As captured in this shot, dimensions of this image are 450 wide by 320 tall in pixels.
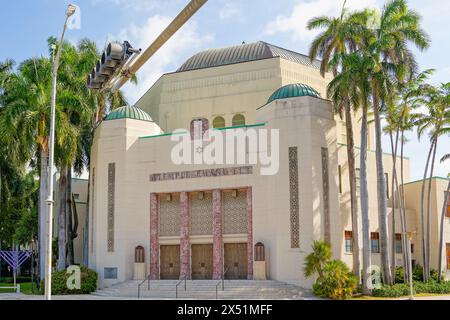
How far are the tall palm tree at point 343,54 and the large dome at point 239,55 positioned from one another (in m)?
7.53

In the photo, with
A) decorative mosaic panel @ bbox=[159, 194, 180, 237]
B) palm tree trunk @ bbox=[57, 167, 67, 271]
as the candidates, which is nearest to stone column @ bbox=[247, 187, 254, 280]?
decorative mosaic panel @ bbox=[159, 194, 180, 237]

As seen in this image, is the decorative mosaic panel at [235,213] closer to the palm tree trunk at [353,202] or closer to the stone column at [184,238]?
the stone column at [184,238]

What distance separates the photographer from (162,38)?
1336 cm

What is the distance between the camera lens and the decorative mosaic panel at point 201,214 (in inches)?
1474

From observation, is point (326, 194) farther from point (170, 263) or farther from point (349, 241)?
point (170, 263)

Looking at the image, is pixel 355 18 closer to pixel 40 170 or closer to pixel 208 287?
pixel 208 287

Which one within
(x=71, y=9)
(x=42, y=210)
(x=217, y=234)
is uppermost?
(x=71, y=9)

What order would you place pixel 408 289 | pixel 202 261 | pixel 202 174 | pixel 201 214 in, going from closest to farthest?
1. pixel 408 289
2. pixel 202 174
3. pixel 202 261
4. pixel 201 214

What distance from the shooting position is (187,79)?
146 feet

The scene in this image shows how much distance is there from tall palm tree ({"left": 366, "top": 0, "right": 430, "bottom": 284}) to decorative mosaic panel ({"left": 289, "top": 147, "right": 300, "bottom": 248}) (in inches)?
184

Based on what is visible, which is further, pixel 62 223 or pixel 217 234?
pixel 62 223

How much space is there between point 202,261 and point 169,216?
3.70 meters

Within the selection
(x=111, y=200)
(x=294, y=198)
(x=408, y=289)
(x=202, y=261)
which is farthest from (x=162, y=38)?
(x=111, y=200)

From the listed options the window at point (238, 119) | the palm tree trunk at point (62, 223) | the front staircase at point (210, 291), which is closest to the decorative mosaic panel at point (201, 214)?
the front staircase at point (210, 291)
